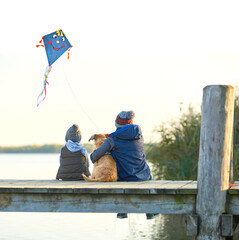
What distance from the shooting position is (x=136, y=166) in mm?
7504

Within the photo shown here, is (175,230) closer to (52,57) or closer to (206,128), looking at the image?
(52,57)

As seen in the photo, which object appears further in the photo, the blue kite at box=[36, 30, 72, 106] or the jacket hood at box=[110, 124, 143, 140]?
the blue kite at box=[36, 30, 72, 106]

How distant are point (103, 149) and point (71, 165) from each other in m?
0.78

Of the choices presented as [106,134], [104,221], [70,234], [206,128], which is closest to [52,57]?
[106,134]

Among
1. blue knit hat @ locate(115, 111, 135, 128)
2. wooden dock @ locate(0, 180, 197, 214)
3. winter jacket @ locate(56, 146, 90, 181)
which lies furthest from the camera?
winter jacket @ locate(56, 146, 90, 181)

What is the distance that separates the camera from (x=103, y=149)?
290 inches

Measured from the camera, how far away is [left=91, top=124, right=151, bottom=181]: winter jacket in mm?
7410

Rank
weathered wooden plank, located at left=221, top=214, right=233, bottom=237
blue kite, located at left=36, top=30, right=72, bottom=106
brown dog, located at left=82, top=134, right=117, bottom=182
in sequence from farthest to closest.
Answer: blue kite, located at left=36, top=30, right=72, bottom=106, brown dog, located at left=82, top=134, right=117, bottom=182, weathered wooden plank, located at left=221, top=214, right=233, bottom=237

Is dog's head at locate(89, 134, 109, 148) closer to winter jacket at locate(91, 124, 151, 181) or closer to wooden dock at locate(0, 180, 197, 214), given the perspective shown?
winter jacket at locate(91, 124, 151, 181)

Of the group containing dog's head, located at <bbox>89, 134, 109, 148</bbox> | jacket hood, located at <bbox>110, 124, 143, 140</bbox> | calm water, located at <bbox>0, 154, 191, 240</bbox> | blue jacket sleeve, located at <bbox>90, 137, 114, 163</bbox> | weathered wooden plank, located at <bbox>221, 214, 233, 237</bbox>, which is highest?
jacket hood, located at <bbox>110, 124, 143, 140</bbox>

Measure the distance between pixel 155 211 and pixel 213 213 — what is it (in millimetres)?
654

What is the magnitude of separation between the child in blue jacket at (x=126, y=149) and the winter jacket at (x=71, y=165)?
0.56m

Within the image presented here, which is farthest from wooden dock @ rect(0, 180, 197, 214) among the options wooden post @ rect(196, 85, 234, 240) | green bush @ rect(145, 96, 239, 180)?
green bush @ rect(145, 96, 239, 180)

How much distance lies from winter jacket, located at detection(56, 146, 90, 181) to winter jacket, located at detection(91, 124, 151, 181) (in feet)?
1.83
